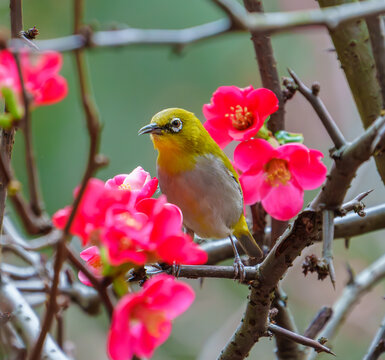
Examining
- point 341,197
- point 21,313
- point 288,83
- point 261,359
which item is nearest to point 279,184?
point 288,83

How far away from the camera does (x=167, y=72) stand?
5879 millimetres

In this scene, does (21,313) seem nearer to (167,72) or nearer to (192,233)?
(192,233)

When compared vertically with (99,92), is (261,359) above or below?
below

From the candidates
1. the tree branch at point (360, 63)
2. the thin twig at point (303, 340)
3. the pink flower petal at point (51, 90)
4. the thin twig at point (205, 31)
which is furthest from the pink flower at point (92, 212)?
the tree branch at point (360, 63)

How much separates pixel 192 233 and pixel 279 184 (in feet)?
1.80

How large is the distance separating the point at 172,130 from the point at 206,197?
278 millimetres

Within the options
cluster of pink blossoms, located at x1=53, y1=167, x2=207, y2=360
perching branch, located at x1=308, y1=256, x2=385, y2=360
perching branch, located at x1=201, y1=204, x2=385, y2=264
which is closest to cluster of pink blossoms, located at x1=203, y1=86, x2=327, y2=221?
perching branch, located at x1=201, y1=204, x2=385, y2=264

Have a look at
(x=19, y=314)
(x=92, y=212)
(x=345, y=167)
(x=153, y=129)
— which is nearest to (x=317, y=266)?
(x=345, y=167)

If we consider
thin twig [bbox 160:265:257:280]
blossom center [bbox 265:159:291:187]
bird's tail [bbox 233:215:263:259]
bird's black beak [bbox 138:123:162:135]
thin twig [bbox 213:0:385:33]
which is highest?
thin twig [bbox 213:0:385:33]

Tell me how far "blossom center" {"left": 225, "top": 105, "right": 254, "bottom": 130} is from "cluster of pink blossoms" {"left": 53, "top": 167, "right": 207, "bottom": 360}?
92 centimetres

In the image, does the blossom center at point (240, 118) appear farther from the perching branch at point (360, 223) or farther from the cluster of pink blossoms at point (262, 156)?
the perching branch at point (360, 223)

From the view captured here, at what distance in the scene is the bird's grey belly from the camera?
2.06 metres

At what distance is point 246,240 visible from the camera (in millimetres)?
2170

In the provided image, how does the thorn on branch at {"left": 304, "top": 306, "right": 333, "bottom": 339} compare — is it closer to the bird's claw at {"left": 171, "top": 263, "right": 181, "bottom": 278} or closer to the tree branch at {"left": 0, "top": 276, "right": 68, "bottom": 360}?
the bird's claw at {"left": 171, "top": 263, "right": 181, "bottom": 278}
